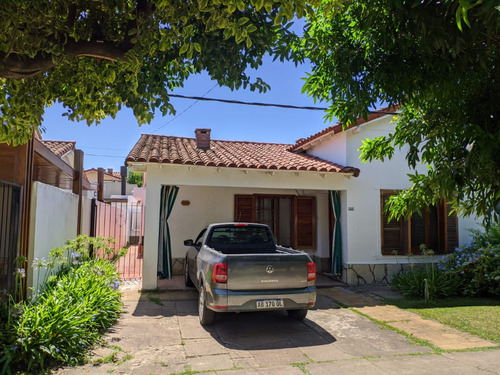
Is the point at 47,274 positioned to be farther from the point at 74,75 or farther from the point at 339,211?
the point at 339,211

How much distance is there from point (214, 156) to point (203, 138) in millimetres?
2077

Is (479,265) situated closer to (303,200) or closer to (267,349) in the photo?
(303,200)

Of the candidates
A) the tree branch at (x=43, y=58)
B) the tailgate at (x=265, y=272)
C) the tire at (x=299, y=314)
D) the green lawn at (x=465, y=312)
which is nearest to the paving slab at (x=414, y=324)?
the green lawn at (x=465, y=312)

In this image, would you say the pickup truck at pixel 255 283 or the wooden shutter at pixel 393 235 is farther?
the wooden shutter at pixel 393 235

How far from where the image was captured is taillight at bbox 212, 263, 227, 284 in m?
5.54

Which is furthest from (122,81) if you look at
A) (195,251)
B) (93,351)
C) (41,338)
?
(195,251)

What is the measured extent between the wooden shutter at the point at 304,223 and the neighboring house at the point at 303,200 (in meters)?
0.03

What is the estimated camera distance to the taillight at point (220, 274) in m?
5.54

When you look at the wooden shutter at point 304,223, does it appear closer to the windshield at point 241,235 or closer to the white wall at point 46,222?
the windshield at point 241,235

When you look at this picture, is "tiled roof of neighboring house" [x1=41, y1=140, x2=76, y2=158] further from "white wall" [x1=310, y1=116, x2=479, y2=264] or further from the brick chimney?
"white wall" [x1=310, y1=116, x2=479, y2=264]

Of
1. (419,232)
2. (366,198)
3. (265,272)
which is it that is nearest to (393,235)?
(419,232)

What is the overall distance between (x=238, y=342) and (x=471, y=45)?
15.5 ft

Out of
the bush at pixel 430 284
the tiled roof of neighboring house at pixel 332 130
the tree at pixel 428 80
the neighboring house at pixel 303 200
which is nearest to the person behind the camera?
the tree at pixel 428 80

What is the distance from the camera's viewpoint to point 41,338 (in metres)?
4.20
